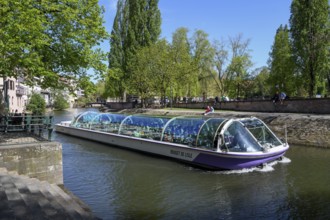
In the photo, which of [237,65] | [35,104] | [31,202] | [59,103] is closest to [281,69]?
[237,65]

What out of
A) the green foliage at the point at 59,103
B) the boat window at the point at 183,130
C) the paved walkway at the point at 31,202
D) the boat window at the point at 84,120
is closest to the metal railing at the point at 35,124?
the paved walkway at the point at 31,202

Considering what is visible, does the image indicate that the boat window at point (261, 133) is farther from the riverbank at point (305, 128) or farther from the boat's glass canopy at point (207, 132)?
the riverbank at point (305, 128)

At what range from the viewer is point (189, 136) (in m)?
19.9

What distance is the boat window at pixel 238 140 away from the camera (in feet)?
57.2

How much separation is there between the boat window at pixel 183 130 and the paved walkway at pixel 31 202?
10074 millimetres

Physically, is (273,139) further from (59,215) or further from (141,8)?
(141,8)

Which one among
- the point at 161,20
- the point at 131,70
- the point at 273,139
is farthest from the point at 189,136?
A: the point at 161,20

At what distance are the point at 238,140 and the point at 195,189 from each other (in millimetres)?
4398

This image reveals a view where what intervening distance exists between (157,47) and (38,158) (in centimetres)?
4173

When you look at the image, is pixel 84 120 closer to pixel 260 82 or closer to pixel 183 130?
pixel 183 130

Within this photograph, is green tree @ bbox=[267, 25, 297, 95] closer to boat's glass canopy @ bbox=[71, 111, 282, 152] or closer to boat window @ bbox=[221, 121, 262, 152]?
boat's glass canopy @ bbox=[71, 111, 282, 152]

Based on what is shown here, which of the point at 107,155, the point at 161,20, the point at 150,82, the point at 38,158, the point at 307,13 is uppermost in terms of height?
the point at 161,20

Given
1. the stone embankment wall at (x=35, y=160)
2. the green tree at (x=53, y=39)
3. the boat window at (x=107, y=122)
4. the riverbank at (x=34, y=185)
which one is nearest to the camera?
the riverbank at (x=34, y=185)

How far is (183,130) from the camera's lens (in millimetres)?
20703
